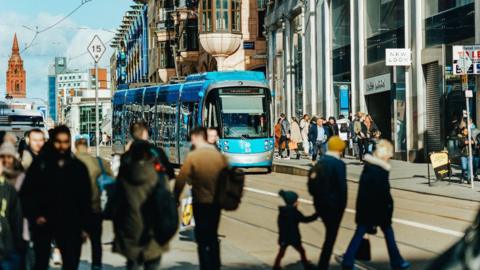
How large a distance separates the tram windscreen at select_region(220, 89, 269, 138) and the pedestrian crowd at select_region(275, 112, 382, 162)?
92.3 inches

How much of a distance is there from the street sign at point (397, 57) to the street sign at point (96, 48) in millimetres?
9629

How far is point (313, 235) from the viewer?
47.9 ft

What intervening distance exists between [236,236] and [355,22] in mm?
25658

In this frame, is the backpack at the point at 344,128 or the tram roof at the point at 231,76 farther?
the backpack at the point at 344,128

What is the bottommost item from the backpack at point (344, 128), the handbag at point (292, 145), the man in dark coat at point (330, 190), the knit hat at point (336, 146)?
the handbag at point (292, 145)

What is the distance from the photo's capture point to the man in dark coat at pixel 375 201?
10.2 metres

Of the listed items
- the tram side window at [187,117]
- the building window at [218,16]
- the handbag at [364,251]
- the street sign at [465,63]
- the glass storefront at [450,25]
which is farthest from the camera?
the building window at [218,16]

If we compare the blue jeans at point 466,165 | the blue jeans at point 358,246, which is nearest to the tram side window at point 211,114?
the blue jeans at point 466,165

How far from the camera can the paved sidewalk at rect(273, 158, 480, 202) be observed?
21359 millimetres

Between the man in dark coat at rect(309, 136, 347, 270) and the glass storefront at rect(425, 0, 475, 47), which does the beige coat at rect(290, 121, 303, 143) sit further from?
the man in dark coat at rect(309, 136, 347, 270)

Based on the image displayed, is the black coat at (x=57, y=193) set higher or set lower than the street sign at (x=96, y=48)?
lower

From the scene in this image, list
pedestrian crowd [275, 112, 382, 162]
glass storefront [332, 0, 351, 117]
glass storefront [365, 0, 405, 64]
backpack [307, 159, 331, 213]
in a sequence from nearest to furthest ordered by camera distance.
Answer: backpack [307, 159, 331, 213] → pedestrian crowd [275, 112, 382, 162] → glass storefront [365, 0, 405, 64] → glass storefront [332, 0, 351, 117]

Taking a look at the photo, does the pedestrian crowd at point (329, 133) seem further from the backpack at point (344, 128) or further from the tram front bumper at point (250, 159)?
the tram front bumper at point (250, 159)

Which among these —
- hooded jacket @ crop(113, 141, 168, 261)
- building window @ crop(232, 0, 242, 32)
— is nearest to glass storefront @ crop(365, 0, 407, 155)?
hooded jacket @ crop(113, 141, 168, 261)
